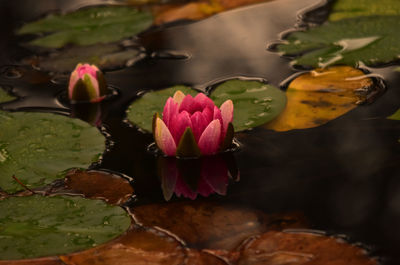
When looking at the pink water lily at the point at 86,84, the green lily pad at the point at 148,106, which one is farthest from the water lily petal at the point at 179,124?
the pink water lily at the point at 86,84

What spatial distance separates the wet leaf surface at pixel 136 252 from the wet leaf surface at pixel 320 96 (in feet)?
2.24

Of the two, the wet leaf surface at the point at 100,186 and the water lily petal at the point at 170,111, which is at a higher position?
the water lily petal at the point at 170,111

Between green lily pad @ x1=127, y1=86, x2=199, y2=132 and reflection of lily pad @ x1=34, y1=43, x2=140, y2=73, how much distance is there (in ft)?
1.59

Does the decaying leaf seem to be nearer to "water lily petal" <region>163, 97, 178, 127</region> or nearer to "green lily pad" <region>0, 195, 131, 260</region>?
"water lily petal" <region>163, 97, 178, 127</region>

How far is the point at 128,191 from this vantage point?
188 centimetres

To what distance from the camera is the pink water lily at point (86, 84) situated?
249cm

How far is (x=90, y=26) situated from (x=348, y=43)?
1318 mm

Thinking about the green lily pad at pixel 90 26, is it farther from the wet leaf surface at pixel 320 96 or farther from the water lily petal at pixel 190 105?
the water lily petal at pixel 190 105

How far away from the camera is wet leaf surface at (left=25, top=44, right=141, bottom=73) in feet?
9.43

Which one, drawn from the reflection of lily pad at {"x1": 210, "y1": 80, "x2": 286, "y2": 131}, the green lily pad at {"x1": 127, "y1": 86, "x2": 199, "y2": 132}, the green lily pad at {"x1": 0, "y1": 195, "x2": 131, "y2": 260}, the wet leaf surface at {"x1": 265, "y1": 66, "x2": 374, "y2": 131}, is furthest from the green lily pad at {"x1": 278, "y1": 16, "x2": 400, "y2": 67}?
the green lily pad at {"x1": 0, "y1": 195, "x2": 131, "y2": 260}

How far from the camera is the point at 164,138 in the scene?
200 cm

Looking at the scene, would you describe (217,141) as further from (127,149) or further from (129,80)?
(129,80)

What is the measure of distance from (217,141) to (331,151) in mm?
344

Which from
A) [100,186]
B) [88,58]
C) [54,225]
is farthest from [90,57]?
[54,225]
